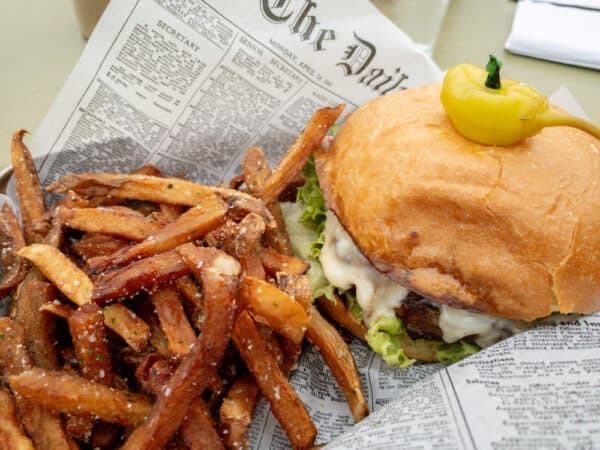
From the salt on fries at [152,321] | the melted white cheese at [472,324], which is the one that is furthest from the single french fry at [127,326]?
the melted white cheese at [472,324]

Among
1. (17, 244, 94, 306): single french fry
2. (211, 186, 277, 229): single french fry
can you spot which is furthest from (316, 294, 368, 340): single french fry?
(17, 244, 94, 306): single french fry

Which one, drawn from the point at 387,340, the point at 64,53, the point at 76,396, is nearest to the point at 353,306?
the point at 387,340

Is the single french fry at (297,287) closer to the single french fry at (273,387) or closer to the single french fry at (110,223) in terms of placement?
the single french fry at (273,387)

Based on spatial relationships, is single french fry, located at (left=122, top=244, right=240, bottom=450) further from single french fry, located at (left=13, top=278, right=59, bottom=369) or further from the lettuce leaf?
the lettuce leaf

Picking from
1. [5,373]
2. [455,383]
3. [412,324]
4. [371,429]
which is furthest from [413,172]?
[5,373]

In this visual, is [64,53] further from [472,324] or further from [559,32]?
[559,32]
